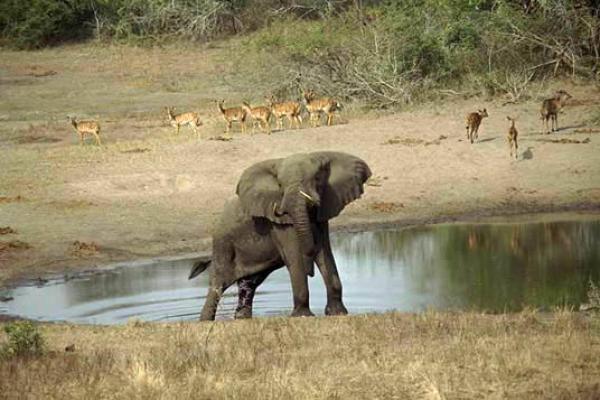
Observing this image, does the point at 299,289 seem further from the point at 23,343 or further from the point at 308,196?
the point at 23,343

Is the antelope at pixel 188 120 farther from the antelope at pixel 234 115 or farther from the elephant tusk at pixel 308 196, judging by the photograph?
the elephant tusk at pixel 308 196

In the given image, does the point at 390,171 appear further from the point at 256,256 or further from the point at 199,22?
the point at 199,22

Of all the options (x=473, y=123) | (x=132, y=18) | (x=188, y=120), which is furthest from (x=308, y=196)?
(x=132, y=18)

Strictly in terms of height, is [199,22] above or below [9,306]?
above

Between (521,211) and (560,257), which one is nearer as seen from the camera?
(560,257)

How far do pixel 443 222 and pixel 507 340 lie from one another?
36.3 feet

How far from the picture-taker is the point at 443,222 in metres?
22.6

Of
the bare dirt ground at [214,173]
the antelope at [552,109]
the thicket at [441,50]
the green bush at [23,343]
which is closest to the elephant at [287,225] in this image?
the green bush at [23,343]

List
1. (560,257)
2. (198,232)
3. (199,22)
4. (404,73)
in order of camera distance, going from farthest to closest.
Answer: (199,22)
(404,73)
(198,232)
(560,257)

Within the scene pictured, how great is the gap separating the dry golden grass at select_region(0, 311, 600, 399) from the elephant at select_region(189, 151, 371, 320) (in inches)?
51.8

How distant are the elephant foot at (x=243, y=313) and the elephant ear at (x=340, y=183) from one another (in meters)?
1.72

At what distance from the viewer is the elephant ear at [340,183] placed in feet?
48.3

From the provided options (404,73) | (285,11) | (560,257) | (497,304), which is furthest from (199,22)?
(497,304)

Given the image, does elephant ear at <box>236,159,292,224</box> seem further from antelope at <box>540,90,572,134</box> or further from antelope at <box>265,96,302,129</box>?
antelope at <box>265,96,302,129</box>
